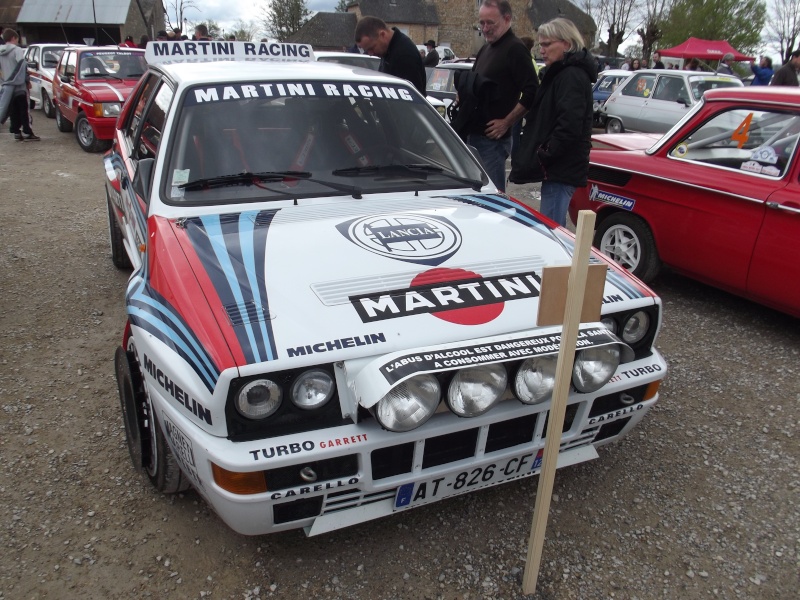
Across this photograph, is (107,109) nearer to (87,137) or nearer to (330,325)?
(87,137)

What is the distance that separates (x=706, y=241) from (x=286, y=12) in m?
56.7

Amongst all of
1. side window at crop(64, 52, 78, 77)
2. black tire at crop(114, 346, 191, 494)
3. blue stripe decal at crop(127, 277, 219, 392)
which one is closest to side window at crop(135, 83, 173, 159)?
blue stripe decal at crop(127, 277, 219, 392)

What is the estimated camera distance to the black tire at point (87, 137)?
32.3 feet

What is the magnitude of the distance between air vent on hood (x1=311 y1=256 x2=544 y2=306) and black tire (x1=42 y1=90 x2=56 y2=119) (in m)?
13.9

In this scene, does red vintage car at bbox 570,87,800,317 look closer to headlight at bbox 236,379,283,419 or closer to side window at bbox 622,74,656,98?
headlight at bbox 236,379,283,419

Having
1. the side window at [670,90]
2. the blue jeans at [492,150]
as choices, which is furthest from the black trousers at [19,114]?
the side window at [670,90]

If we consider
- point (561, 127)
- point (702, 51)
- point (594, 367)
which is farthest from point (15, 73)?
point (702, 51)

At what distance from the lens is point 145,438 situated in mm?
2520

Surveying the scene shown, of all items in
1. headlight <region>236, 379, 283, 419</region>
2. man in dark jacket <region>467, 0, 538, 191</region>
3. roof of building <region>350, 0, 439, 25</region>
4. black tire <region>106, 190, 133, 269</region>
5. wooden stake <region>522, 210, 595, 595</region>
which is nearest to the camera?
wooden stake <region>522, 210, 595, 595</region>

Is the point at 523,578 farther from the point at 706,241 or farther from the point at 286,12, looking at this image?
the point at 286,12

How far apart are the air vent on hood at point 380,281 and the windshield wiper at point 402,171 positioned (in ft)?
2.86

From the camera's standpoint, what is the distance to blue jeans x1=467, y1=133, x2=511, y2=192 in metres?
4.79

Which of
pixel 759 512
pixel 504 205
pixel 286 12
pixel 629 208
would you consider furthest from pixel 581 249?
pixel 286 12

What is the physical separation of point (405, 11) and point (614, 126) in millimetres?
47975
